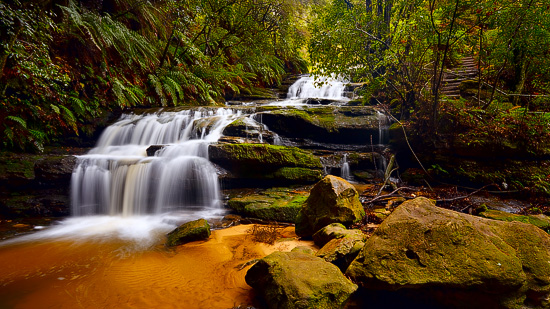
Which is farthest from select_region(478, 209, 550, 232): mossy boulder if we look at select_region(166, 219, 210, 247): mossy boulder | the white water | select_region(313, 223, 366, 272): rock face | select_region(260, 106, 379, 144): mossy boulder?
the white water

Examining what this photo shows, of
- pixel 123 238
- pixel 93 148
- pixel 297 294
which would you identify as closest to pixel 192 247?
pixel 123 238

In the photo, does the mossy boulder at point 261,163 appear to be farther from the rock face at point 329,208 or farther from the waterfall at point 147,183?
the rock face at point 329,208

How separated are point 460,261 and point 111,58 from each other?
38.3ft

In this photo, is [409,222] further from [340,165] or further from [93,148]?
[93,148]

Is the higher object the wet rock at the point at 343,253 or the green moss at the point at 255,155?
the green moss at the point at 255,155

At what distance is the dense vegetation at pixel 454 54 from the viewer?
17.7ft

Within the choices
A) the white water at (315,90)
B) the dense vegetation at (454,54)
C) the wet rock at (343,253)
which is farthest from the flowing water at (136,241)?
the white water at (315,90)

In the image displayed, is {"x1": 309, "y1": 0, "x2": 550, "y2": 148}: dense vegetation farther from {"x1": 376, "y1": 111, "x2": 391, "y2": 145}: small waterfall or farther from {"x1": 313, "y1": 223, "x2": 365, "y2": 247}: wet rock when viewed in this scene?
{"x1": 313, "y1": 223, "x2": 365, "y2": 247}: wet rock

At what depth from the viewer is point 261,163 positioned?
6.26 meters

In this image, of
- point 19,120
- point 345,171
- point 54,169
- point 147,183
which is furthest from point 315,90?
point 19,120

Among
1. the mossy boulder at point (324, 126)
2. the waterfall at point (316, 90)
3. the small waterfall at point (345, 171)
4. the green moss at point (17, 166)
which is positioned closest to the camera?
the green moss at point (17, 166)

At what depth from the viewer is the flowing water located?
2494 millimetres

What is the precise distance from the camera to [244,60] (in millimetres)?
15984

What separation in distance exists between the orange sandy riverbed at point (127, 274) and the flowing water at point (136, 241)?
0.4 inches
